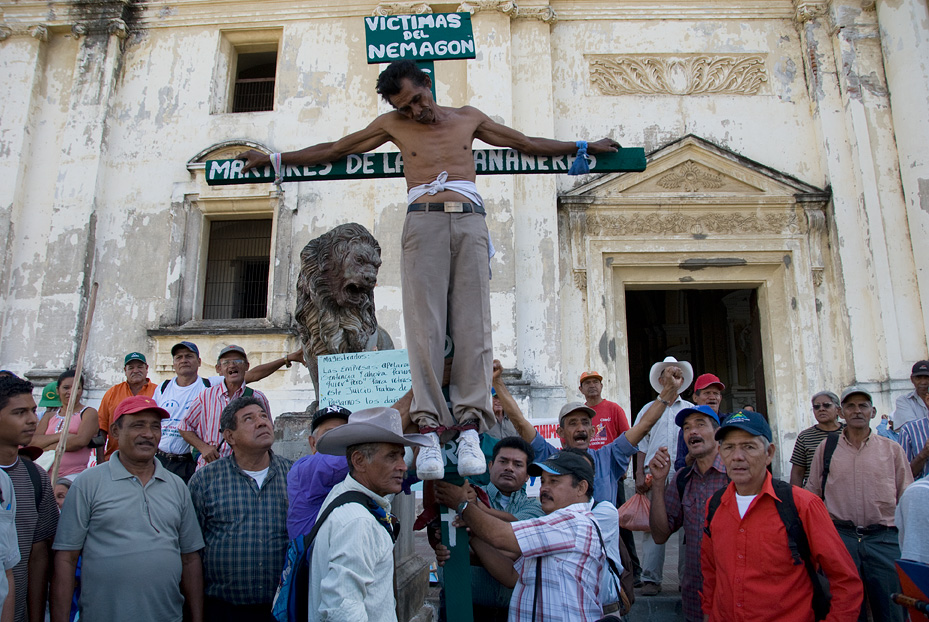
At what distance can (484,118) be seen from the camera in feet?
12.5

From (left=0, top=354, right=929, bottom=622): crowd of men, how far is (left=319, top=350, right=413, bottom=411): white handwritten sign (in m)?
0.49

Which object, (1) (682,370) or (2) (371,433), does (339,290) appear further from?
(1) (682,370)

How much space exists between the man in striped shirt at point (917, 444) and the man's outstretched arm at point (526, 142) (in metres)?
3.66

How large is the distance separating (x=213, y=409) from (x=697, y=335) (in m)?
14.9

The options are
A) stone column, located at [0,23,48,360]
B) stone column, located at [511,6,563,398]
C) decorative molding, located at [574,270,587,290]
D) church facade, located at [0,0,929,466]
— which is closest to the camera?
stone column, located at [511,6,563,398]

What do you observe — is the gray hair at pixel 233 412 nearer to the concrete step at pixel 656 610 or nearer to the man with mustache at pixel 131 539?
the man with mustache at pixel 131 539

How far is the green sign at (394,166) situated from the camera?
3965mm

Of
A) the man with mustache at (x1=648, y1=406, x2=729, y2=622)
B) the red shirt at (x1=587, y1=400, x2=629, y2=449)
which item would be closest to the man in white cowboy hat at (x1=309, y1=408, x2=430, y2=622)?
the man with mustache at (x1=648, y1=406, x2=729, y2=622)

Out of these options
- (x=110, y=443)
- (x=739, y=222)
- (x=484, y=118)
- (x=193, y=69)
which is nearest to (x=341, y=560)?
(x=484, y=118)

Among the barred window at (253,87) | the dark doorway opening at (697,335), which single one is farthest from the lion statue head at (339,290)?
the dark doorway opening at (697,335)

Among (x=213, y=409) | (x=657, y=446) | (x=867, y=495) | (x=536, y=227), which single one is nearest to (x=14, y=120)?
(x=536, y=227)

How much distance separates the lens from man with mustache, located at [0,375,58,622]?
3135 millimetres

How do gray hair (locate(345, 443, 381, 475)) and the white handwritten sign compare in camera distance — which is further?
the white handwritten sign

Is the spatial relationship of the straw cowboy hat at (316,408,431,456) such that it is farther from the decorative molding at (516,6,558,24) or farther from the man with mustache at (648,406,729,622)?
the decorative molding at (516,6,558,24)
